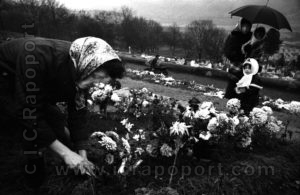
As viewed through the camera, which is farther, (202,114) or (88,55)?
(202,114)

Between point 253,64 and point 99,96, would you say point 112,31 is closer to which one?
point 253,64

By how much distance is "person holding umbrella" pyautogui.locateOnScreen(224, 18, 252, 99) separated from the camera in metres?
4.92

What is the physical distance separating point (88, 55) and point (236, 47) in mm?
3757

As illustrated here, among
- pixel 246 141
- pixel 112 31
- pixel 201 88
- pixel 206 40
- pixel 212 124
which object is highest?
pixel 112 31

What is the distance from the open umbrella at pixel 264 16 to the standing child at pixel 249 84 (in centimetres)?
78

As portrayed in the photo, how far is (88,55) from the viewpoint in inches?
76.1

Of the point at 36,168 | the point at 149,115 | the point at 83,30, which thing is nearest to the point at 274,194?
the point at 149,115

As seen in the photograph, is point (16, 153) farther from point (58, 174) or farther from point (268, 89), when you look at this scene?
point (268, 89)

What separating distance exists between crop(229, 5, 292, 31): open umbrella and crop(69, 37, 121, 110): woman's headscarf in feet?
12.3

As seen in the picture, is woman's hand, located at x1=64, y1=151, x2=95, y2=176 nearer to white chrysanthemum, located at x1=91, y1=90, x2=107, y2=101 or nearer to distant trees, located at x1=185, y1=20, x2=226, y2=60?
white chrysanthemum, located at x1=91, y1=90, x2=107, y2=101

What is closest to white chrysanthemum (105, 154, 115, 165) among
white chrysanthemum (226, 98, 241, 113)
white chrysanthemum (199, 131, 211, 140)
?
white chrysanthemum (199, 131, 211, 140)

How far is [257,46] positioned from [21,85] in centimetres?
422

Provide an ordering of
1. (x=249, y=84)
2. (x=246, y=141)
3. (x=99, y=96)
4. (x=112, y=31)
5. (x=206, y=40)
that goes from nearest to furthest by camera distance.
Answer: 1. (x=246, y=141)
2. (x=99, y=96)
3. (x=249, y=84)
4. (x=206, y=40)
5. (x=112, y=31)

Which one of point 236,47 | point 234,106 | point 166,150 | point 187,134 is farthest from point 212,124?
point 236,47
